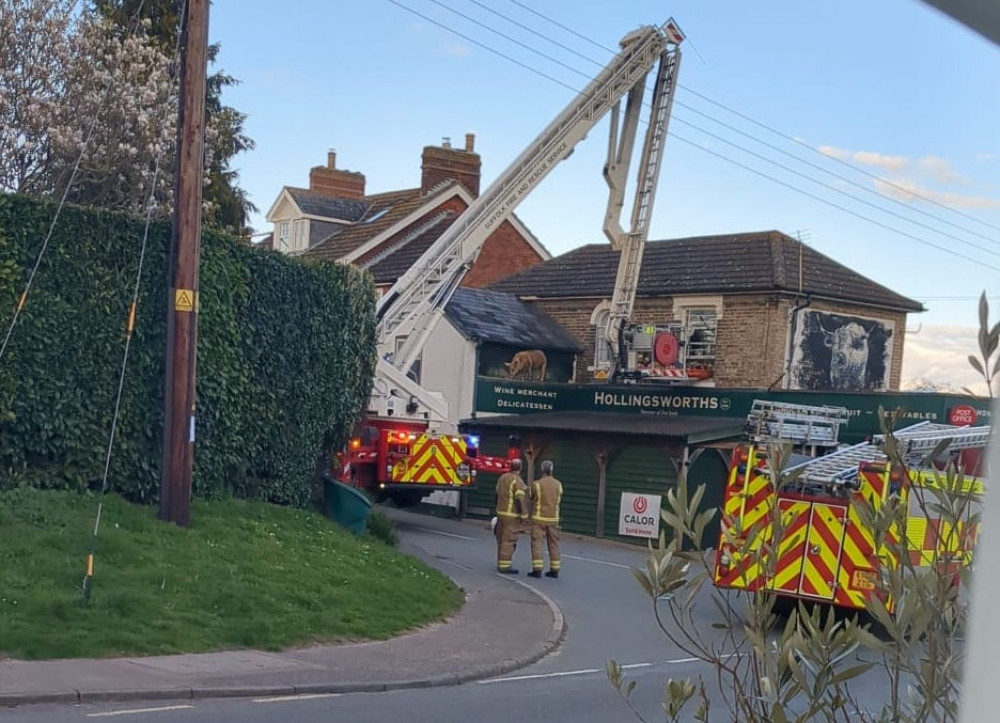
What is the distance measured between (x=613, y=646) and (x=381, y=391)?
11078 mm

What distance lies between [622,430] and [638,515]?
1.81 metres

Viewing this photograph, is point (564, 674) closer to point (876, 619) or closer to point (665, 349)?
point (876, 619)

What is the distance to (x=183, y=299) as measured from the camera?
14867 millimetres

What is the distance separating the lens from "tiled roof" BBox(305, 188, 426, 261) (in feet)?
134

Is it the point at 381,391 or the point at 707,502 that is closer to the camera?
the point at 381,391

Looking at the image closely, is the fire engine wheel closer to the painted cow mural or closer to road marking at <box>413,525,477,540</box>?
the painted cow mural

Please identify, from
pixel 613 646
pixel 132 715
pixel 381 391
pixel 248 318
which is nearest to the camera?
pixel 132 715

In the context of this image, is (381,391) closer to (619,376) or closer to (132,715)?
(619,376)

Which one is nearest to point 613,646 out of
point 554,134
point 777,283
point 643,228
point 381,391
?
point 381,391

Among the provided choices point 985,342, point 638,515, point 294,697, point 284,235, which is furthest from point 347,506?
point 284,235

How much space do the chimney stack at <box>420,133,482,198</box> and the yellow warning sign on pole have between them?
92.0ft

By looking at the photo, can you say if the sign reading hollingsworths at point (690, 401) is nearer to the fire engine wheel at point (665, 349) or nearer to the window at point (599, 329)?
the fire engine wheel at point (665, 349)

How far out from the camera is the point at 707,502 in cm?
2609

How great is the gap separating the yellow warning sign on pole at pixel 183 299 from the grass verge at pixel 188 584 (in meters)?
2.44
